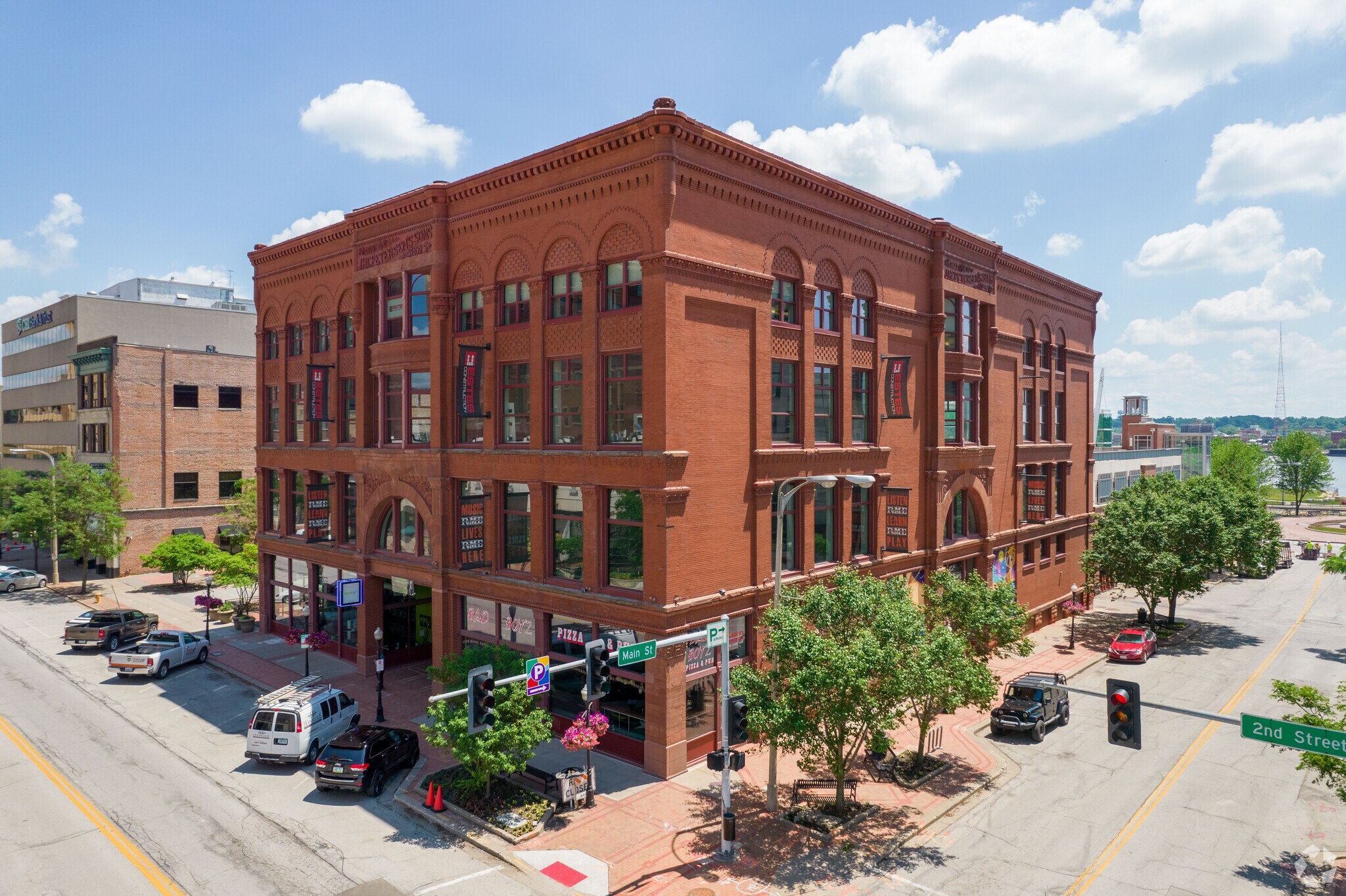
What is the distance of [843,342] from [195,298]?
7911 cm

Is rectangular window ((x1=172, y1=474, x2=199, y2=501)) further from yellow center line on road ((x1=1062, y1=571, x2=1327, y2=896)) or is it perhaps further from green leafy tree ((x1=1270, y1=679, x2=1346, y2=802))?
green leafy tree ((x1=1270, y1=679, x2=1346, y2=802))

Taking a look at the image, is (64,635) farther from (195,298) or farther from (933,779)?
(195,298)

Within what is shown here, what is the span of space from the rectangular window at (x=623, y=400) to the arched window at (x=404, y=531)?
10.9 metres

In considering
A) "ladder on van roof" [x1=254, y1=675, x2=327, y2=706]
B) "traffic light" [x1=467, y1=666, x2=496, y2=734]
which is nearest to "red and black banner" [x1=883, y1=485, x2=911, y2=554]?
"traffic light" [x1=467, y1=666, x2=496, y2=734]

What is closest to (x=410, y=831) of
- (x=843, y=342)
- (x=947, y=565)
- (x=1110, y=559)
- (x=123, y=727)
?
(x=123, y=727)

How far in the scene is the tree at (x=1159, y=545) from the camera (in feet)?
132

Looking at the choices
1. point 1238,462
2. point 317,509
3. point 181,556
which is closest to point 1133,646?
point 317,509

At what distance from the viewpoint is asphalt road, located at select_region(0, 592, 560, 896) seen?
17.2 meters

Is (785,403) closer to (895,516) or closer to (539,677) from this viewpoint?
(895,516)

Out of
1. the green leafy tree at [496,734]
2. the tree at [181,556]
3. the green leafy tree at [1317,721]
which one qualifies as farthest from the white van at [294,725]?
the tree at [181,556]

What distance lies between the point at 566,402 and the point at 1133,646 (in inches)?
1165

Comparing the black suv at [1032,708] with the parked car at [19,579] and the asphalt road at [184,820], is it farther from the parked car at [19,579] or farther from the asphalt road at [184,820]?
the parked car at [19,579]

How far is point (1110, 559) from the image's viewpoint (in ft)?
137

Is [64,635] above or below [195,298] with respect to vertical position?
below
